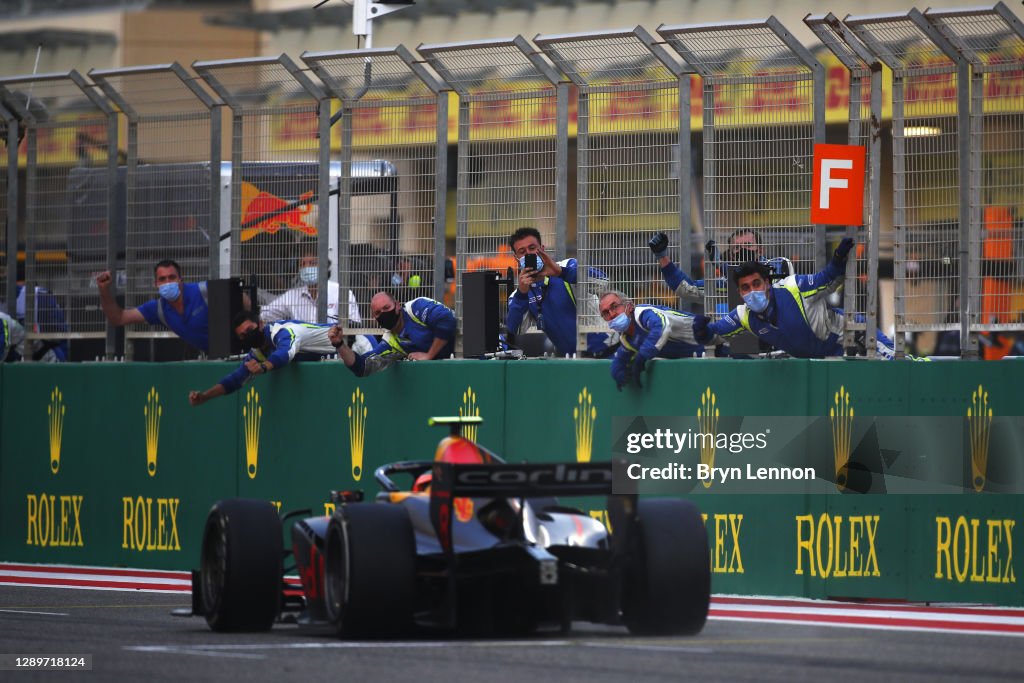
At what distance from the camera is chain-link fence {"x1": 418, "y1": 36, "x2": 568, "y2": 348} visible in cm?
1515

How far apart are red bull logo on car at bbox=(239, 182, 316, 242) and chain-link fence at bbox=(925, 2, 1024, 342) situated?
5643mm

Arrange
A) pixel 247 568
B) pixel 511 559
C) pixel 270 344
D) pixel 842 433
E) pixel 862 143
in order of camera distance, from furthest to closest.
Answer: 1. pixel 270 344
2. pixel 862 143
3. pixel 842 433
4. pixel 247 568
5. pixel 511 559

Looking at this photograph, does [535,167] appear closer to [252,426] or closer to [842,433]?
[252,426]

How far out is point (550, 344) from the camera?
15.4 meters

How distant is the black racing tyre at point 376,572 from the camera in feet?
33.0

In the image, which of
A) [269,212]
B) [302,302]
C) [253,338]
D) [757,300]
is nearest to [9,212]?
[269,212]

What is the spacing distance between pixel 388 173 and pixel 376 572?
260 inches

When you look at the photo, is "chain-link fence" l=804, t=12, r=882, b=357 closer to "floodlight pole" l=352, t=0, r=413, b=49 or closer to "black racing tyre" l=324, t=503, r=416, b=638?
"black racing tyre" l=324, t=503, r=416, b=638

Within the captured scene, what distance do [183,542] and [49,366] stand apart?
92.4 inches

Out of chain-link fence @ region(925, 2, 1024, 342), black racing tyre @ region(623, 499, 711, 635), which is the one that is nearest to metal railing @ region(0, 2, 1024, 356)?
chain-link fence @ region(925, 2, 1024, 342)

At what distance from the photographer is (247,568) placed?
10.9m

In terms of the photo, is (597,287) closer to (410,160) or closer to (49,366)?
(410,160)

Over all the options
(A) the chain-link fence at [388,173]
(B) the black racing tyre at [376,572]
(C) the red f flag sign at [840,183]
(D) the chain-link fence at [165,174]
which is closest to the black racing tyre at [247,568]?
(B) the black racing tyre at [376,572]

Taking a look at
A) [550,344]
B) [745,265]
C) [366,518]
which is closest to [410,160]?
[550,344]
